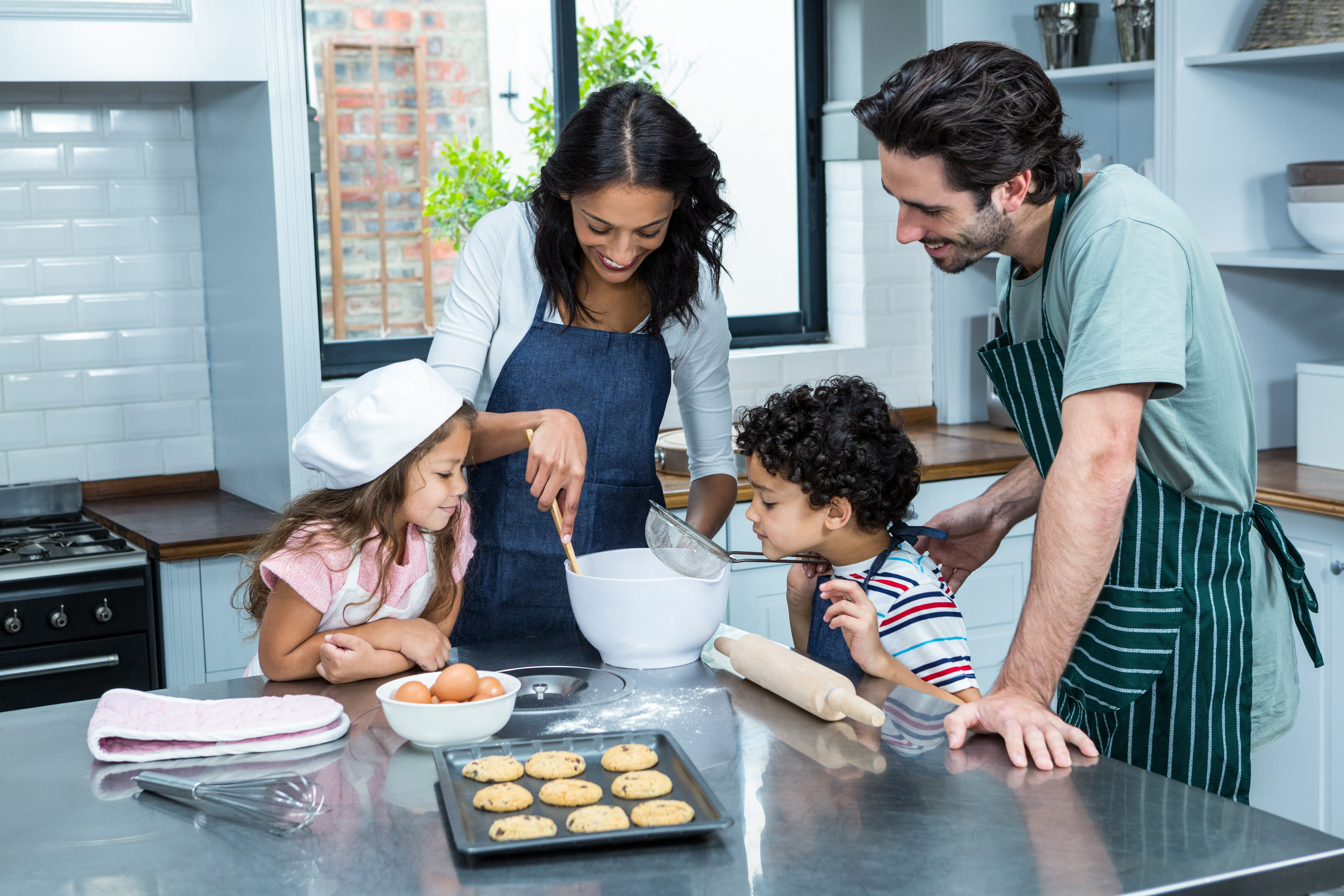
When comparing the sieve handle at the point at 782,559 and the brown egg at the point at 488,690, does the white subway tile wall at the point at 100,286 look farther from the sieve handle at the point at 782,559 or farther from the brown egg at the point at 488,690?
the brown egg at the point at 488,690

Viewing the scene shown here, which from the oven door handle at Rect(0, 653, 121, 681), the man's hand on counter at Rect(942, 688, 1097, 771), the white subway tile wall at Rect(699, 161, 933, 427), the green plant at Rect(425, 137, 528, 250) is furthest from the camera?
the white subway tile wall at Rect(699, 161, 933, 427)

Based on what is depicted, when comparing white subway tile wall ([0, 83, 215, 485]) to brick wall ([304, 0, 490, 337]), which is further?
brick wall ([304, 0, 490, 337])

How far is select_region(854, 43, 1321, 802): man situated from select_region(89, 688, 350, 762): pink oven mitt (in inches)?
26.7

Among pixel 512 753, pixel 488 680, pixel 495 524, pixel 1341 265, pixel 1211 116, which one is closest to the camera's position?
pixel 512 753

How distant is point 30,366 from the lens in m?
3.25

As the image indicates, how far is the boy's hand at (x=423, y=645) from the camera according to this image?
1659 mm

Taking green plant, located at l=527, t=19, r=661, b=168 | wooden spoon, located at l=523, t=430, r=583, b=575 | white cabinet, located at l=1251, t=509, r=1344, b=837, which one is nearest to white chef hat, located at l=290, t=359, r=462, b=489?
wooden spoon, located at l=523, t=430, r=583, b=575

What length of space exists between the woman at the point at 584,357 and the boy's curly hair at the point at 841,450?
11.9 inches

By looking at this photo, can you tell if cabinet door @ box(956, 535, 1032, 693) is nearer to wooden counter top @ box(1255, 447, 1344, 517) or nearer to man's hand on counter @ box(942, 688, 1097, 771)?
wooden counter top @ box(1255, 447, 1344, 517)

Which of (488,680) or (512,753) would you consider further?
(488,680)

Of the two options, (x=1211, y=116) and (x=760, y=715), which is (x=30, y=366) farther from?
(x=1211, y=116)

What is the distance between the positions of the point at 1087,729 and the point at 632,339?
0.93 metres

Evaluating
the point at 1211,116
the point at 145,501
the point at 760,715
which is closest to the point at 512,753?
the point at 760,715

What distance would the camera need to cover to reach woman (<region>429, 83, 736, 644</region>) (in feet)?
6.50
